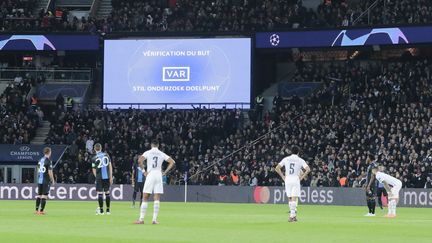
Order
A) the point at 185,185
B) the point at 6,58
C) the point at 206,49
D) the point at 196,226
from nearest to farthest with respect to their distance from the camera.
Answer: the point at 196,226
the point at 185,185
the point at 206,49
the point at 6,58

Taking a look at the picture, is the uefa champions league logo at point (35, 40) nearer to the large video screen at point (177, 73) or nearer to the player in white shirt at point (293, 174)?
the large video screen at point (177, 73)

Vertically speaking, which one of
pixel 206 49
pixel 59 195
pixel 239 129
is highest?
pixel 206 49

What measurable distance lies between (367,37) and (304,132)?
23.5ft

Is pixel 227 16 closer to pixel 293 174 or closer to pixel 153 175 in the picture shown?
pixel 293 174

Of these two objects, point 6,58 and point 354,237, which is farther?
point 6,58

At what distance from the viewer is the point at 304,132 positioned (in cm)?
5638

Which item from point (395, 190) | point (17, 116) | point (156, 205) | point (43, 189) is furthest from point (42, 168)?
point (17, 116)

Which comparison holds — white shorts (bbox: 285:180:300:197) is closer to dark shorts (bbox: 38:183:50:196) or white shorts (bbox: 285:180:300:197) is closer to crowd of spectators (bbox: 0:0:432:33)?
dark shorts (bbox: 38:183:50:196)

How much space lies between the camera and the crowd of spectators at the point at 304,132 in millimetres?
51097

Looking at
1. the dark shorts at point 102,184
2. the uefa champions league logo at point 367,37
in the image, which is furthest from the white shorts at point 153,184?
the uefa champions league logo at point 367,37

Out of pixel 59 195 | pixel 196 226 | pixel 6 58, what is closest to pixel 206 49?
pixel 59 195

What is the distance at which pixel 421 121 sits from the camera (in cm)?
5338

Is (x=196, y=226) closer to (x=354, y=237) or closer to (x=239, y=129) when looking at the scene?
(x=354, y=237)

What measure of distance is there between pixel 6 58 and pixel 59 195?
788 inches
